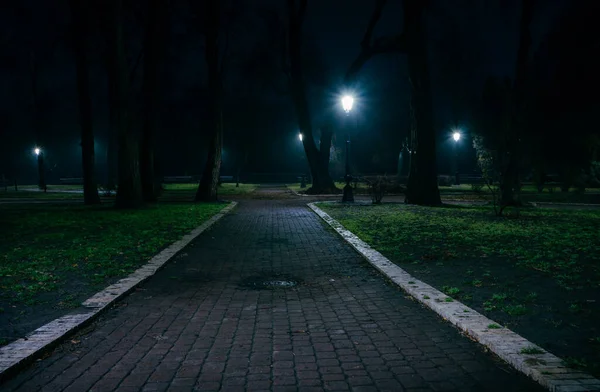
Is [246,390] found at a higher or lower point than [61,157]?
lower

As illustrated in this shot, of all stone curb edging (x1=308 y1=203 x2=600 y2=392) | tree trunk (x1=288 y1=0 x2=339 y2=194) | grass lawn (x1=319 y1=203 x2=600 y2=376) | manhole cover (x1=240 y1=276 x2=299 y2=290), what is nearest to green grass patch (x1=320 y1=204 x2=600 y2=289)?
grass lawn (x1=319 y1=203 x2=600 y2=376)

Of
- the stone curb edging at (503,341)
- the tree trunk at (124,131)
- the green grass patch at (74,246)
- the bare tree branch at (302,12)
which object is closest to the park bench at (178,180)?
the bare tree branch at (302,12)

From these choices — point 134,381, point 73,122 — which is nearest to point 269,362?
point 134,381

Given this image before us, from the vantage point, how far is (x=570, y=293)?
5.71 m

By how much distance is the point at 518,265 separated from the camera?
7.43 meters

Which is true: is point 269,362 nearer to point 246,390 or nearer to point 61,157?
point 246,390

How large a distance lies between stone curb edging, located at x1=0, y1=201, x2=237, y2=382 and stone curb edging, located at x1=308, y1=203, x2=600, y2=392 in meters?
3.82

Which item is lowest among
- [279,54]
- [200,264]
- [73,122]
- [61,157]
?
[200,264]

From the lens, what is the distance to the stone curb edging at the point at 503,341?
3270mm

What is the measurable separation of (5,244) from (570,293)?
1089cm

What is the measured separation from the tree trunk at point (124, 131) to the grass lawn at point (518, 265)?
9.76m

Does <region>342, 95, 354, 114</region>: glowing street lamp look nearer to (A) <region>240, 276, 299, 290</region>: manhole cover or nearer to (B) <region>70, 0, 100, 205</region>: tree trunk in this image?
(B) <region>70, 0, 100, 205</region>: tree trunk

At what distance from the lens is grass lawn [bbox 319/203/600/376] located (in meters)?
4.46

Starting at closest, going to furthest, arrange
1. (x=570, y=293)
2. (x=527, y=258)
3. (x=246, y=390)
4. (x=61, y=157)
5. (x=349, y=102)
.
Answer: (x=246, y=390), (x=570, y=293), (x=527, y=258), (x=349, y=102), (x=61, y=157)
